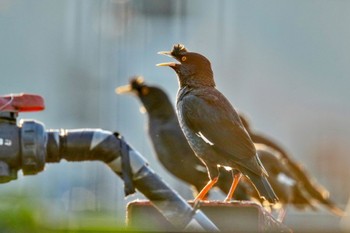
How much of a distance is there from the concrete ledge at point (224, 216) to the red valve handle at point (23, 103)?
292mm

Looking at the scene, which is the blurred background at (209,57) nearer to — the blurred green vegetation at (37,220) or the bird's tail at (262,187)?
the bird's tail at (262,187)

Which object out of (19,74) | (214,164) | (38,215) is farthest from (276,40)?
(38,215)

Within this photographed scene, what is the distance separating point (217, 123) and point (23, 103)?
538mm

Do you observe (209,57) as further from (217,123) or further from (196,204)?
(196,204)

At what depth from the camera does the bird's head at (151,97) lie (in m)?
7.98

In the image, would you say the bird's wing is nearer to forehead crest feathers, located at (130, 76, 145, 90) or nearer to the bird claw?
the bird claw

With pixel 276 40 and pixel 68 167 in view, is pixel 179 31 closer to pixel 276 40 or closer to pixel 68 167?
pixel 276 40

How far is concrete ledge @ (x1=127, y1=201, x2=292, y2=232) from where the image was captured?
2.31m

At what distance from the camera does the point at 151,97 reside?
8.32m

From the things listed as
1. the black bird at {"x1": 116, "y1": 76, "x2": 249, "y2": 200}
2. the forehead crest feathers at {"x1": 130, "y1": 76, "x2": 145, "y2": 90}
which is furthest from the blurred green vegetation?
the forehead crest feathers at {"x1": 130, "y1": 76, "x2": 145, "y2": 90}

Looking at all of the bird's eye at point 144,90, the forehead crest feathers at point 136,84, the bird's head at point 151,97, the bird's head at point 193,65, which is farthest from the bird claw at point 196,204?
the forehead crest feathers at point 136,84

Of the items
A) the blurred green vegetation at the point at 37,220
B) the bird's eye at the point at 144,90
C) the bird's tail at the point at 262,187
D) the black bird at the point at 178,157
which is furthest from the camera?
the bird's eye at the point at 144,90

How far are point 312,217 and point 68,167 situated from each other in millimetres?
2405

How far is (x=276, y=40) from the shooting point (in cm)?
1436
